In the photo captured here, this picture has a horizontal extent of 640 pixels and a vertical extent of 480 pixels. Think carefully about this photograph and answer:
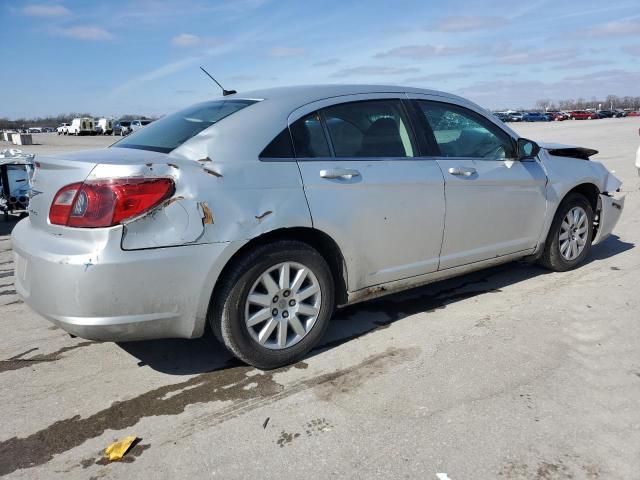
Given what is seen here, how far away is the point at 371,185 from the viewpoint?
11.6ft

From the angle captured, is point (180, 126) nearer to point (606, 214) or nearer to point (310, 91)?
point (310, 91)

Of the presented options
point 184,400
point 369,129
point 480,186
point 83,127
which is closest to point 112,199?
point 184,400

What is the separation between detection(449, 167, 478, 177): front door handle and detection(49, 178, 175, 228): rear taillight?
6.80 ft

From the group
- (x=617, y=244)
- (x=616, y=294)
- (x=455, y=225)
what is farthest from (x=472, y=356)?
(x=617, y=244)

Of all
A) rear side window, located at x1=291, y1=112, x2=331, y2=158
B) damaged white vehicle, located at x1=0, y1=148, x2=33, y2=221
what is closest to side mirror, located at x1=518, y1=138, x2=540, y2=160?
rear side window, located at x1=291, y1=112, x2=331, y2=158

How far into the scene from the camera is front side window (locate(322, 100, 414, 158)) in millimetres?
3561

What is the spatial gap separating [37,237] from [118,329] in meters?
0.73

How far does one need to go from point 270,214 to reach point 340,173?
582 mm

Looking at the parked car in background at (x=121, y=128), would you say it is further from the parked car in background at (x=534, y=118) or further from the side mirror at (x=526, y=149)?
the side mirror at (x=526, y=149)

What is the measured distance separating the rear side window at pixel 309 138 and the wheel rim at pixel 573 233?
2690mm

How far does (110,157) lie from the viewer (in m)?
3.07

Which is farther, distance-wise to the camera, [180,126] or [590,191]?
[590,191]

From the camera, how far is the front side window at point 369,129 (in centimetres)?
356

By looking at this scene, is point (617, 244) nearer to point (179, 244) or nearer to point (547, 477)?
point (547, 477)
